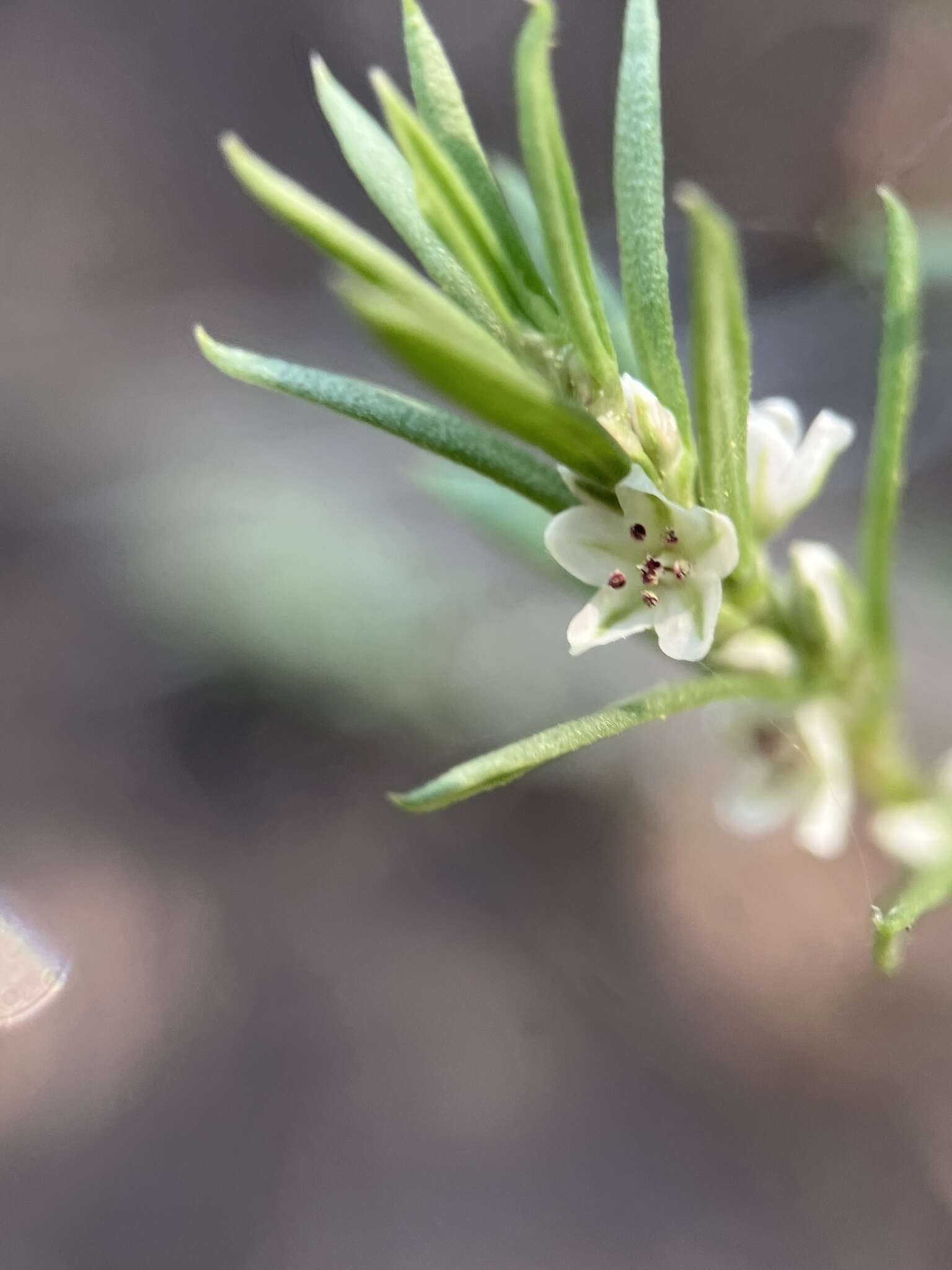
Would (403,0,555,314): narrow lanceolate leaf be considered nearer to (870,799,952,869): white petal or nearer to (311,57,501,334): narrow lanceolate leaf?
(311,57,501,334): narrow lanceolate leaf

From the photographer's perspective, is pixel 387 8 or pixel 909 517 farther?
pixel 387 8

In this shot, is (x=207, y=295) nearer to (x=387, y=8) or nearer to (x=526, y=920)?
(x=387, y=8)

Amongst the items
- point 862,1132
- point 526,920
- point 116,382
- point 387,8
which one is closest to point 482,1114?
point 526,920

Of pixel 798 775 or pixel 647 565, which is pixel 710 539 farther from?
pixel 798 775

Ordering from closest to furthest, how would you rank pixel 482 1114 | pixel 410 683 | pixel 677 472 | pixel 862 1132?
1. pixel 677 472
2. pixel 862 1132
3. pixel 482 1114
4. pixel 410 683

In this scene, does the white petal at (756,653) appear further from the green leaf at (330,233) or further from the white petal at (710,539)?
the green leaf at (330,233)

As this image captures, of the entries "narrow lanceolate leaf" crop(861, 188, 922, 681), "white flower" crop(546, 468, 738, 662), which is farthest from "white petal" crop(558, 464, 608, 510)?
"narrow lanceolate leaf" crop(861, 188, 922, 681)

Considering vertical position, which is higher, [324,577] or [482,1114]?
[324,577]

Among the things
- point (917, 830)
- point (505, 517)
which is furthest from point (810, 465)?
point (917, 830)
